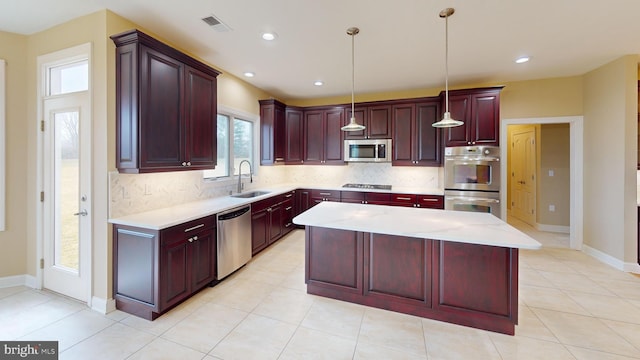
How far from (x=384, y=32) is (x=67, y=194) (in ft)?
12.2

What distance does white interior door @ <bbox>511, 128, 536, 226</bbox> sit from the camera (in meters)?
5.57

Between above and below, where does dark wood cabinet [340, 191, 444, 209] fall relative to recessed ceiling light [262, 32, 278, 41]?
below

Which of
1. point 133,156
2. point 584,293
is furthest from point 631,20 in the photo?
point 133,156

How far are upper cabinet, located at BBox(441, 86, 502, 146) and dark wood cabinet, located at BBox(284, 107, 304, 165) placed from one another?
2.78 m

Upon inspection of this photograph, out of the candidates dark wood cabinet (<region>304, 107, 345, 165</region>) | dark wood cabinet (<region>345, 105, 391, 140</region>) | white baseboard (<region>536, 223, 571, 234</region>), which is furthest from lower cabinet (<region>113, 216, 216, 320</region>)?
white baseboard (<region>536, 223, 571, 234</region>)

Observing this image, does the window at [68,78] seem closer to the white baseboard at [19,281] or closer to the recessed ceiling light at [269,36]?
the recessed ceiling light at [269,36]

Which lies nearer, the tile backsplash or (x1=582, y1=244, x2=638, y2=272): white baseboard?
the tile backsplash

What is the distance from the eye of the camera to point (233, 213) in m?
3.10

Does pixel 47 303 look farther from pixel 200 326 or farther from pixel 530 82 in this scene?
pixel 530 82

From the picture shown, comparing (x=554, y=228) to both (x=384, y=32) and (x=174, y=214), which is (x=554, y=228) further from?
(x=174, y=214)

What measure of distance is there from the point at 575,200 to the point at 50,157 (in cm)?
717

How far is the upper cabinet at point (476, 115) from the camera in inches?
156

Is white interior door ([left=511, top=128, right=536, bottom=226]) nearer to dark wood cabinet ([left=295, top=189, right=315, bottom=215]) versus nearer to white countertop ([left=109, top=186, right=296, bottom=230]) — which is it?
dark wood cabinet ([left=295, top=189, right=315, bottom=215])

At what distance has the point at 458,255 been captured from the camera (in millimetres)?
2131
